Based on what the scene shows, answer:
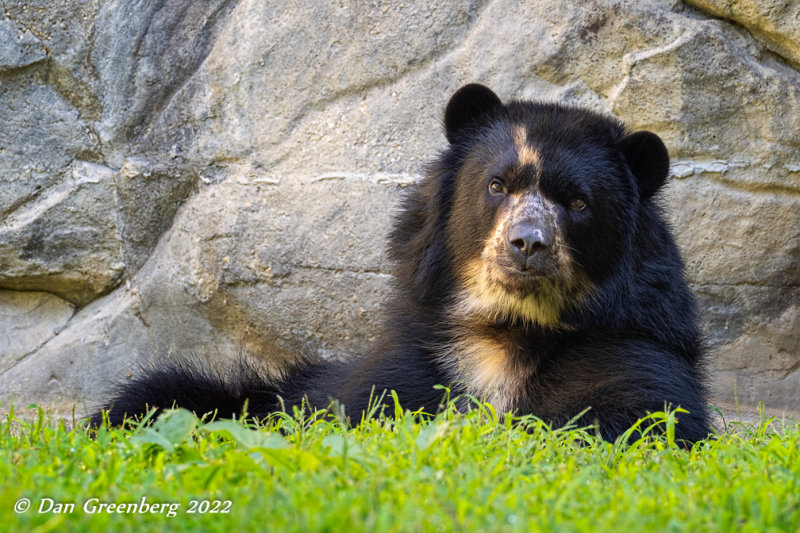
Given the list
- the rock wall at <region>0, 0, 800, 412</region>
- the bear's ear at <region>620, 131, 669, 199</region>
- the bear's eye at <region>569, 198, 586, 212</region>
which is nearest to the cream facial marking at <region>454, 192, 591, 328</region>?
the bear's eye at <region>569, 198, 586, 212</region>

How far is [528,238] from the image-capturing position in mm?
3906

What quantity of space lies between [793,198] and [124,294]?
4.64 metres

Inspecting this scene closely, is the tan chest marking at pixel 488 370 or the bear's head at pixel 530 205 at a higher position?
the bear's head at pixel 530 205

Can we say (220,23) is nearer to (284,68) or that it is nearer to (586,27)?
(284,68)

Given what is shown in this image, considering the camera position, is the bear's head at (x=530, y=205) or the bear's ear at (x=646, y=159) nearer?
the bear's head at (x=530, y=205)

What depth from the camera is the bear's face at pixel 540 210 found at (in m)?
4.04

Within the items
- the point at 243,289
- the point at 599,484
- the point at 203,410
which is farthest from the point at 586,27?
the point at 599,484

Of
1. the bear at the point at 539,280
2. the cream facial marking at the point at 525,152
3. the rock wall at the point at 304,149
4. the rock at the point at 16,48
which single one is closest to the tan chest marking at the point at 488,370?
the bear at the point at 539,280

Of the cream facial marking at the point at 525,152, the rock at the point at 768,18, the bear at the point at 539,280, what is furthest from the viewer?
the rock at the point at 768,18

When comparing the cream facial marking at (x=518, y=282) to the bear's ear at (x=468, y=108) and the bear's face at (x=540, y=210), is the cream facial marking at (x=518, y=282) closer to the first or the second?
the bear's face at (x=540, y=210)

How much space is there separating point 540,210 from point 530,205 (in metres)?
0.06

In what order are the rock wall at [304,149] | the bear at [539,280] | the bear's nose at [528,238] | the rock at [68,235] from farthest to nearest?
the rock at [68,235], the rock wall at [304,149], the bear at [539,280], the bear's nose at [528,238]

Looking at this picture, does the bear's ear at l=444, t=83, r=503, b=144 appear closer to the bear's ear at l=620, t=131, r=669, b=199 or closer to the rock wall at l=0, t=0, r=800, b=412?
the bear's ear at l=620, t=131, r=669, b=199

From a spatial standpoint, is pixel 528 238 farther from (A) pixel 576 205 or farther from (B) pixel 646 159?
(B) pixel 646 159
